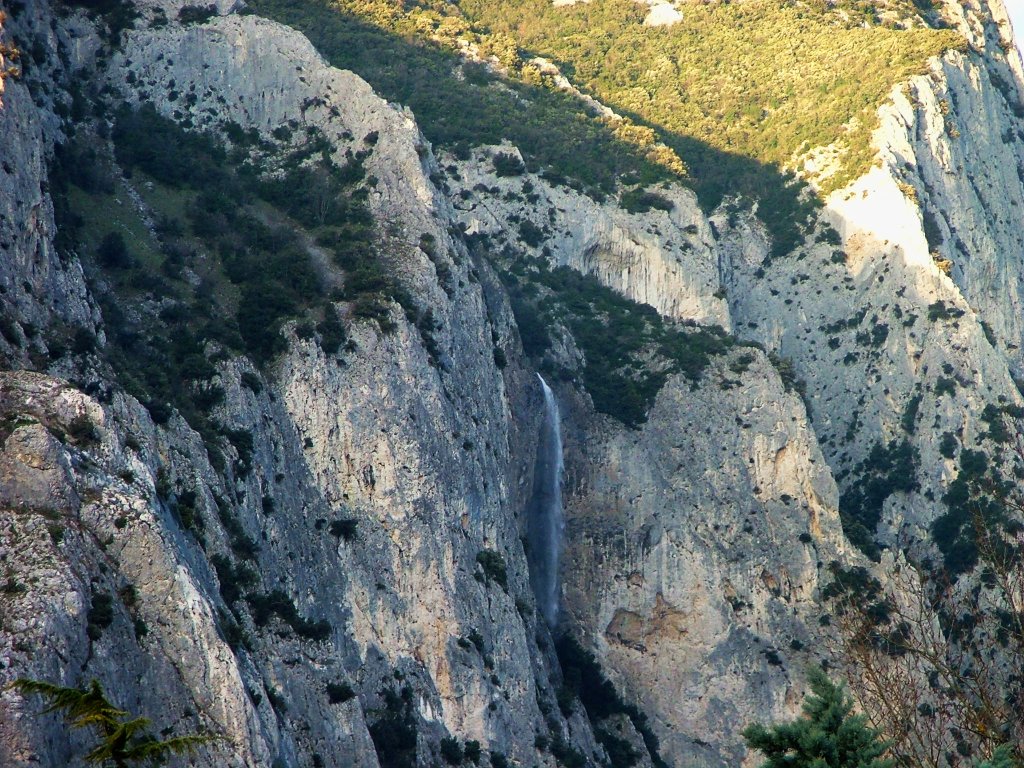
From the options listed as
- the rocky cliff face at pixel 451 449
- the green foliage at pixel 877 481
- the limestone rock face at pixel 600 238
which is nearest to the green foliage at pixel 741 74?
the rocky cliff face at pixel 451 449

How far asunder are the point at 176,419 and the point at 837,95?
56255 mm

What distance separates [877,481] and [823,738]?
46.1m

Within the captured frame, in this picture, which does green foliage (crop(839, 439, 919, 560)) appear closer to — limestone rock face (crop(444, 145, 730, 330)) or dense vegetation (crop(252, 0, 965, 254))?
limestone rock face (crop(444, 145, 730, 330))

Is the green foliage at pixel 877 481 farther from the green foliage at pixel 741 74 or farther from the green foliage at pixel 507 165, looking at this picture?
the green foliage at pixel 507 165

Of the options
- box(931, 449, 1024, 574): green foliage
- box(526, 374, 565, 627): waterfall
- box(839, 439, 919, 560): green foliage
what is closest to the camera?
box(526, 374, 565, 627): waterfall

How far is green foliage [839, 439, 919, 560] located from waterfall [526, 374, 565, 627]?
14226mm

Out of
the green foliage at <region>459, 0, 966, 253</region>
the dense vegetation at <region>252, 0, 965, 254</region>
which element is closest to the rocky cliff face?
the green foliage at <region>459, 0, 966, 253</region>

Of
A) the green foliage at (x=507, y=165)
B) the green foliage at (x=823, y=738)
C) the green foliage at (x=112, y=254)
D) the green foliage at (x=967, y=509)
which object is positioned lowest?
the green foliage at (x=112, y=254)

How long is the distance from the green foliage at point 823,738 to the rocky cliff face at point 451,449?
48.9 feet

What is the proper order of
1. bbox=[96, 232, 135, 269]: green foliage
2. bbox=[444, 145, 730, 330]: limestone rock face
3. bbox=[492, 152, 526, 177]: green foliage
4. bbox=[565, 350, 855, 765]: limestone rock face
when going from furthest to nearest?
bbox=[492, 152, 526, 177]: green foliage
bbox=[444, 145, 730, 330]: limestone rock face
bbox=[565, 350, 855, 765]: limestone rock face
bbox=[96, 232, 135, 269]: green foliage

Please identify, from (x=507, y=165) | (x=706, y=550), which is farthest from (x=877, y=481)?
(x=507, y=165)

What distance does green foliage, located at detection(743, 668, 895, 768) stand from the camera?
2308cm

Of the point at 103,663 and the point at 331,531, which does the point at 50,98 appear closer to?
the point at 331,531

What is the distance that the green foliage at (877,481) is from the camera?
66750 mm
